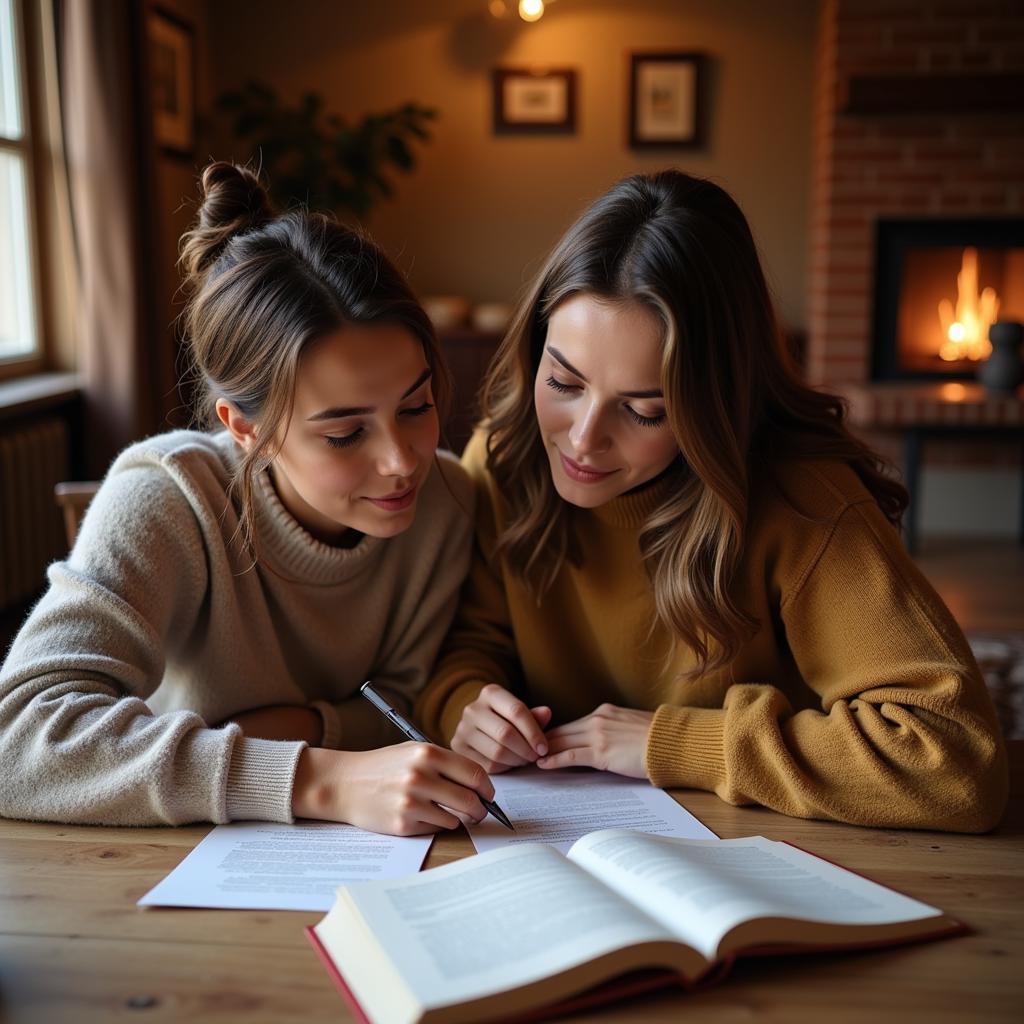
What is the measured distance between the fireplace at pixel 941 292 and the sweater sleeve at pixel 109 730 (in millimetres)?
4333

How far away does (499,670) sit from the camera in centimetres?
143

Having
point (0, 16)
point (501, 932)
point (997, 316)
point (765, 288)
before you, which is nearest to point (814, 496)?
point (765, 288)

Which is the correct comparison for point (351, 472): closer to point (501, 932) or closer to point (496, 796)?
point (496, 796)

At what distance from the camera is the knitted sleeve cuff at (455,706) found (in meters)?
1.30

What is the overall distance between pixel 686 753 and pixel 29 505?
8.89 feet

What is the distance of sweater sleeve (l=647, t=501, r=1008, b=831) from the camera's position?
108cm

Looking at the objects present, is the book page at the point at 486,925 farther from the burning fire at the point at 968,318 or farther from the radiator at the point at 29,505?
the burning fire at the point at 968,318

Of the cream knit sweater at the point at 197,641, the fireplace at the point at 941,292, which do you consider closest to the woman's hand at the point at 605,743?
the cream knit sweater at the point at 197,641

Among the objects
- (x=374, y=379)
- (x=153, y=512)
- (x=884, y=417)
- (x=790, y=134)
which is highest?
(x=790, y=134)

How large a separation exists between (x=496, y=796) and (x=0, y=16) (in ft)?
10.9

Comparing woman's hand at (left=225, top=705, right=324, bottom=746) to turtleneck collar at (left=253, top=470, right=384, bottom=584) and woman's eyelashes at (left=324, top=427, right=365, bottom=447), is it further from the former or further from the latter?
woman's eyelashes at (left=324, top=427, right=365, bottom=447)

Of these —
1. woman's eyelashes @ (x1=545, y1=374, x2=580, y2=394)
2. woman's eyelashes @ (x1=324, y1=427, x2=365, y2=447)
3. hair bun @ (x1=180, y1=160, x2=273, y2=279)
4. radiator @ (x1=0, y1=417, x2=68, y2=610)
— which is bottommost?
radiator @ (x1=0, y1=417, x2=68, y2=610)

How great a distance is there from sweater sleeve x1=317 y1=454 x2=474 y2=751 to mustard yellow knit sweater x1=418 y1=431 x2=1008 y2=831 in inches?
1.2

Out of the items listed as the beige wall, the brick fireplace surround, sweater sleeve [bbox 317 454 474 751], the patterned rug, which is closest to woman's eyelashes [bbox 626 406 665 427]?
sweater sleeve [bbox 317 454 474 751]
